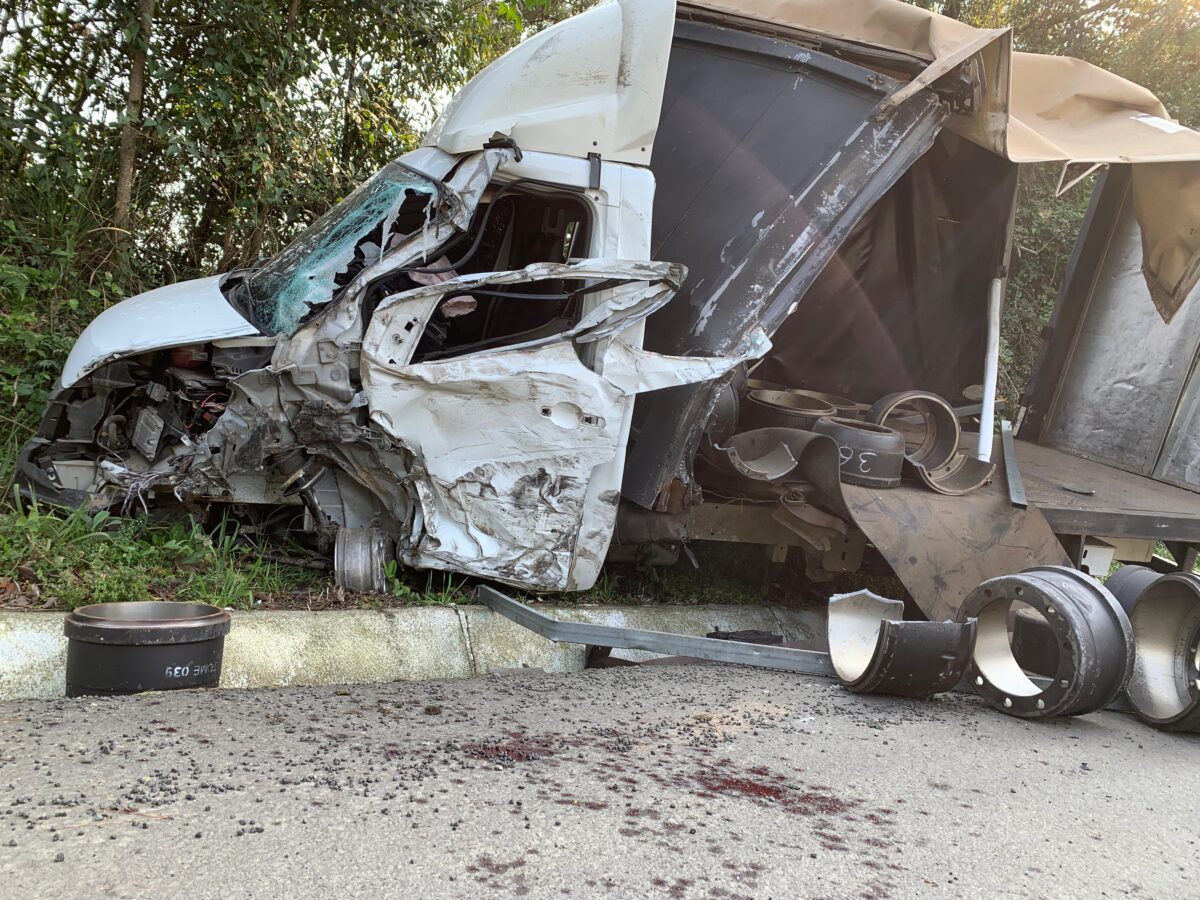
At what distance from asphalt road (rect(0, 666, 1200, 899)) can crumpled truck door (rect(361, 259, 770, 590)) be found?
0.76 m

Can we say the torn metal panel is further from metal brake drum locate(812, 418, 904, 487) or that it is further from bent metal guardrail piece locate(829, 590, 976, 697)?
bent metal guardrail piece locate(829, 590, 976, 697)

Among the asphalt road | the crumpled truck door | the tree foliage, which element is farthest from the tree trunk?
the asphalt road

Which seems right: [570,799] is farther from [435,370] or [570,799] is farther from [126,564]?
[126,564]

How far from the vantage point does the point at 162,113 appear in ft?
22.4

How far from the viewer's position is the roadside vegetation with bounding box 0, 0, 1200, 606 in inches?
170

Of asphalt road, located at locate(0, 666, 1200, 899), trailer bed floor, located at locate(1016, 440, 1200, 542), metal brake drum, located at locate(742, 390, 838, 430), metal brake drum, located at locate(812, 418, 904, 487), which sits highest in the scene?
metal brake drum, located at locate(742, 390, 838, 430)

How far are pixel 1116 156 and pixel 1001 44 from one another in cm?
89

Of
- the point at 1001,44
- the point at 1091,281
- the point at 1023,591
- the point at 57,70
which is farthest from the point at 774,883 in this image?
the point at 57,70

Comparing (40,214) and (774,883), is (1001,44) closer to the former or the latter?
(774,883)

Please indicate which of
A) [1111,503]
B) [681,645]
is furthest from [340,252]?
[1111,503]

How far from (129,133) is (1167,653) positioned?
23.8ft

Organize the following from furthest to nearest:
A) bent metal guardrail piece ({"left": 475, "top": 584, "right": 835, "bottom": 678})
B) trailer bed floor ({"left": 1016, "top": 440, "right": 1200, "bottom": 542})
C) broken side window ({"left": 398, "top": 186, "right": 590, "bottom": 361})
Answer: trailer bed floor ({"left": 1016, "top": 440, "right": 1200, "bottom": 542}) < broken side window ({"left": 398, "top": 186, "right": 590, "bottom": 361}) < bent metal guardrail piece ({"left": 475, "top": 584, "right": 835, "bottom": 678})

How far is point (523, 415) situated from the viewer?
4.20 m

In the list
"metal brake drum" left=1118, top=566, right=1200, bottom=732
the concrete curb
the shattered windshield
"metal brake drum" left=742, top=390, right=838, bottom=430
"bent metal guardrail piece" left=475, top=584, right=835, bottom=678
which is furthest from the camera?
"metal brake drum" left=742, top=390, right=838, bottom=430
